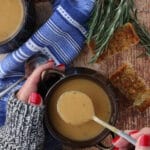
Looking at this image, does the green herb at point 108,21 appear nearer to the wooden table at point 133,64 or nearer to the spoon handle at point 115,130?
the wooden table at point 133,64

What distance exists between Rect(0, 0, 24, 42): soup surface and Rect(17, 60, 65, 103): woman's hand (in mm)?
A: 87

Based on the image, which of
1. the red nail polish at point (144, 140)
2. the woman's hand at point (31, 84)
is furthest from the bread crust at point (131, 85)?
the red nail polish at point (144, 140)

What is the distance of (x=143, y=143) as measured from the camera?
0.69 m

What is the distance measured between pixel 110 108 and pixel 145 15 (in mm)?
203

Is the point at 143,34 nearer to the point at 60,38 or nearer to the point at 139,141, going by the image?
the point at 60,38

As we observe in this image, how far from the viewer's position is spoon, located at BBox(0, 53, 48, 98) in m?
0.95

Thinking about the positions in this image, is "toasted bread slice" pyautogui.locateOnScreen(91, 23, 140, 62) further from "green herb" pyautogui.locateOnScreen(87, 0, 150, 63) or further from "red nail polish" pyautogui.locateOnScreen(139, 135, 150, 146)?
"red nail polish" pyautogui.locateOnScreen(139, 135, 150, 146)

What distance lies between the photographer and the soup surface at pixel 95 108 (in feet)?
2.80

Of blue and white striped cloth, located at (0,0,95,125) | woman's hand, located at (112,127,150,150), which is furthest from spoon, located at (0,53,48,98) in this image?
woman's hand, located at (112,127,150,150)

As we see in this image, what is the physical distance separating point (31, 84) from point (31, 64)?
10 cm

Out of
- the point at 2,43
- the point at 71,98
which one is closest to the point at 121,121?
the point at 71,98

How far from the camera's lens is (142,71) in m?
0.93

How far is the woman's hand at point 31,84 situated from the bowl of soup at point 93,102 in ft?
0.13

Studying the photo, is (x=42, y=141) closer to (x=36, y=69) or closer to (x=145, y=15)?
(x=36, y=69)
